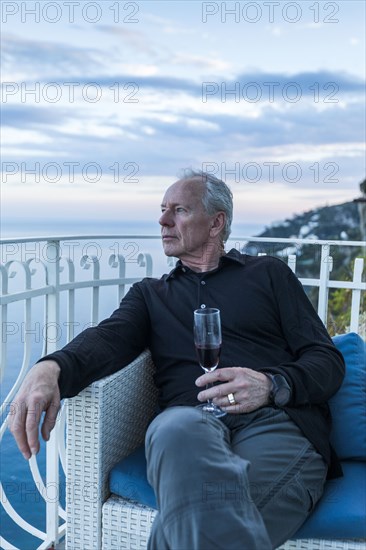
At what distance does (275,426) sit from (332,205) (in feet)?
36.6

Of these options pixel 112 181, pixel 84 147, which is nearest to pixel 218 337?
pixel 112 181

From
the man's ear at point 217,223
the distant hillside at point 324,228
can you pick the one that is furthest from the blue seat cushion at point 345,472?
the distant hillside at point 324,228

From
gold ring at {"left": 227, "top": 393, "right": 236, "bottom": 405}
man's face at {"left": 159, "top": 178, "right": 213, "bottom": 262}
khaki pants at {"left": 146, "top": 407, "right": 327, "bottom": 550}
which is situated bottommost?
khaki pants at {"left": 146, "top": 407, "right": 327, "bottom": 550}

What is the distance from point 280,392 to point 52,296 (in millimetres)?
1196

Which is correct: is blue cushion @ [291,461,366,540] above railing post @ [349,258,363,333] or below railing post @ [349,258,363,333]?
below

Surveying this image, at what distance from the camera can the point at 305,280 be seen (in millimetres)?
3486

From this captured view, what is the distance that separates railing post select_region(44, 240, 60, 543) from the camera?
2.54 meters

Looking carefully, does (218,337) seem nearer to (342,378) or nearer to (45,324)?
(342,378)

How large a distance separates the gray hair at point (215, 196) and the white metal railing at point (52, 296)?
0.67 m

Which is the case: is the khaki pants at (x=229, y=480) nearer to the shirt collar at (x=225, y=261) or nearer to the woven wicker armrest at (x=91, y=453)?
the woven wicker armrest at (x=91, y=453)

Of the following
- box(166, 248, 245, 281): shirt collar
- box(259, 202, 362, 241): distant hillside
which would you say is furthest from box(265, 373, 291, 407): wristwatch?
box(259, 202, 362, 241): distant hillside

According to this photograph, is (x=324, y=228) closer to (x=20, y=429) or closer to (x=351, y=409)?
(x=351, y=409)

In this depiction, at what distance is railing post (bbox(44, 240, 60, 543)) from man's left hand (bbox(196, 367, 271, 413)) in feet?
3.44

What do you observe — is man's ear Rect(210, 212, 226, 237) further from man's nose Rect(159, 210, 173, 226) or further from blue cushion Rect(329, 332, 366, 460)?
blue cushion Rect(329, 332, 366, 460)
